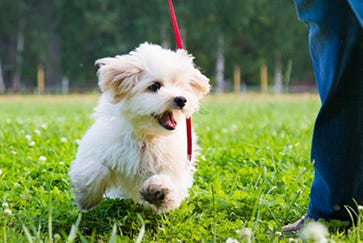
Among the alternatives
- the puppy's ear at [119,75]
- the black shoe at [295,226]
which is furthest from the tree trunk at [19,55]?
the black shoe at [295,226]

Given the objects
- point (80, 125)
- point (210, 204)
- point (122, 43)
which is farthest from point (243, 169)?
point (122, 43)

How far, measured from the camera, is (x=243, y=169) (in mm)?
4766

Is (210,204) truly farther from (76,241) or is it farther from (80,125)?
(80,125)

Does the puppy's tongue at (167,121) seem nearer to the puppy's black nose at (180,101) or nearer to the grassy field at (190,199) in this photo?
the puppy's black nose at (180,101)

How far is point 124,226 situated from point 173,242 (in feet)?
1.45

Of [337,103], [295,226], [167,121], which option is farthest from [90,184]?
[337,103]

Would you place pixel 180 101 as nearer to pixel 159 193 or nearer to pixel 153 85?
pixel 153 85

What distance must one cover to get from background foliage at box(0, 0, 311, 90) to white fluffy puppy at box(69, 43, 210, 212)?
118 ft

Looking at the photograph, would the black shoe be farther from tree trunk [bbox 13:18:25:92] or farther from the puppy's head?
tree trunk [bbox 13:18:25:92]

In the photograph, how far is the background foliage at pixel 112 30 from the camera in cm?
4003

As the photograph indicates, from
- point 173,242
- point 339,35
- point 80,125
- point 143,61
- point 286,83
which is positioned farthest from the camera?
point 80,125

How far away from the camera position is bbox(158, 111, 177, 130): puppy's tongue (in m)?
3.67

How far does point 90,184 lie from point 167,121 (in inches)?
22.9

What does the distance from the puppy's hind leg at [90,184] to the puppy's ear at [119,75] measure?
47 centimetres
